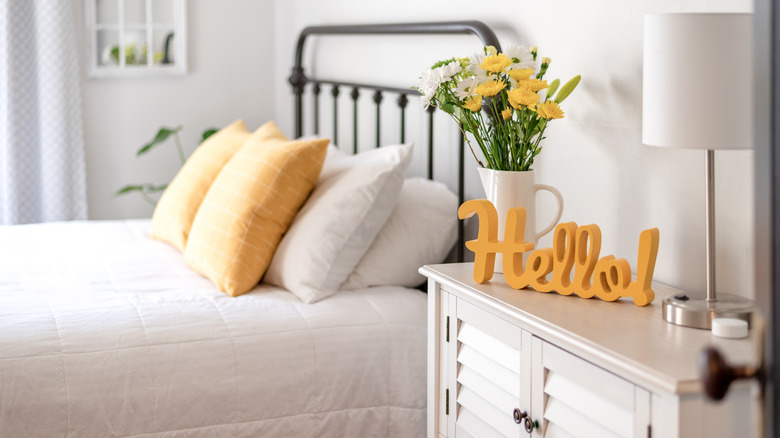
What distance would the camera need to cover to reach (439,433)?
1721 mm

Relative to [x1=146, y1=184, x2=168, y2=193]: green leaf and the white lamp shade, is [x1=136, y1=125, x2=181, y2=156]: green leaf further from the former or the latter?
the white lamp shade

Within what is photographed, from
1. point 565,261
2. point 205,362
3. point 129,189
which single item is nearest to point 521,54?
point 565,261

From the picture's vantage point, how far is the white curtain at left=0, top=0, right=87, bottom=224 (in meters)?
3.29

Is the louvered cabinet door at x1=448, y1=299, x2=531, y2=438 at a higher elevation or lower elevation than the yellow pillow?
lower

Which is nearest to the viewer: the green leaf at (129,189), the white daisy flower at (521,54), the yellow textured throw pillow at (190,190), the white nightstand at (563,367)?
the white nightstand at (563,367)

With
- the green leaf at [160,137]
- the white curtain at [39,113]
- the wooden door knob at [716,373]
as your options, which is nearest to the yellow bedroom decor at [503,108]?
the wooden door knob at [716,373]

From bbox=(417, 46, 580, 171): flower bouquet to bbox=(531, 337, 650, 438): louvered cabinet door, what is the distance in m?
0.44

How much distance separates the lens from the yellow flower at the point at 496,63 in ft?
5.15

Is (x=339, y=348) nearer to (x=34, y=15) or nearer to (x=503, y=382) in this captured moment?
(x=503, y=382)

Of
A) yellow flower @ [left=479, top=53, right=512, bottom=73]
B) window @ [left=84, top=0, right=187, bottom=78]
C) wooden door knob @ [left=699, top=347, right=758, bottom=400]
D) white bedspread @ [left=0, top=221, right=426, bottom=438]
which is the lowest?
white bedspread @ [left=0, top=221, right=426, bottom=438]

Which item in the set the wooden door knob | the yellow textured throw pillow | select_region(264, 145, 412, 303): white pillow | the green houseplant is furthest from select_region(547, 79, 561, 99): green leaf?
the green houseplant

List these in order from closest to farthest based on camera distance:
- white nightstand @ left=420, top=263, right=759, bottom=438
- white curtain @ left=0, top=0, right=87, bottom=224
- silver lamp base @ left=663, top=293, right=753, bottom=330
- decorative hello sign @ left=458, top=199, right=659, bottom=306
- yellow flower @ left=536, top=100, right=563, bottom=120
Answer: white nightstand @ left=420, top=263, right=759, bottom=438 < silver lamp base @ left=663, top=293, right=753, bottom=330 < decorative hello sign @ left=458, top=199, right=659, bottom=306 < yellow flower @ left=536, top=100, right=563, bottom=120 < white curtain @ left=0, top=0, right=87, bottom=224

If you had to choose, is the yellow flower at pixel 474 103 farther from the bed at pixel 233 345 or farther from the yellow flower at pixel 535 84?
the bed at pixel 233 345

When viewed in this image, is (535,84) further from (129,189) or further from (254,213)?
(129,189)
